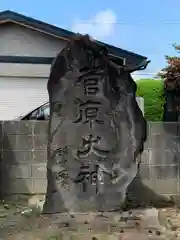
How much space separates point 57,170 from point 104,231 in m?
1.32

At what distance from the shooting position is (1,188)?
25.6 ft

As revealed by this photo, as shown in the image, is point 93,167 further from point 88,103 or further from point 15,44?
point 15,44

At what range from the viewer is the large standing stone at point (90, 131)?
6117 millimetres

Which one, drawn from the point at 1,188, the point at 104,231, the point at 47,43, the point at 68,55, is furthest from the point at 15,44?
the point at 104,231

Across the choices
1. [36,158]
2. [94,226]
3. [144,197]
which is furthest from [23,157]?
[94,226]

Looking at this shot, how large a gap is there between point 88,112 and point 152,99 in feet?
28.3

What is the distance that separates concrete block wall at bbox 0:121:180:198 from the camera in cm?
779

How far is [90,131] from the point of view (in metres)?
6.19

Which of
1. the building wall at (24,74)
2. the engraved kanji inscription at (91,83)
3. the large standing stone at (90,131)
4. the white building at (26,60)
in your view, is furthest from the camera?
the building wall at (24,74)

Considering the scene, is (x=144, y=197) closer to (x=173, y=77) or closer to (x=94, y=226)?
(x=173, y=77)

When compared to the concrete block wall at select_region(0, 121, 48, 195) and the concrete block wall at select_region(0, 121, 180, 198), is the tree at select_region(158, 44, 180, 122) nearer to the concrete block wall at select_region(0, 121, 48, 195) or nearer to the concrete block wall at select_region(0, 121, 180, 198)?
the concrete block wall at select_region(0, 121, 180, 198)

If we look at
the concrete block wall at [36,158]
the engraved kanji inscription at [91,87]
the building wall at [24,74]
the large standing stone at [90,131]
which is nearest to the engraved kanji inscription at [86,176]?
the large standing stone at [90,131]

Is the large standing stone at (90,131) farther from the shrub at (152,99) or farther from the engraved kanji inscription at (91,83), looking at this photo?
the shrub at (152,99)

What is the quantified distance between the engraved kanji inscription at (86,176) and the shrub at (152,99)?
26.1 feet
